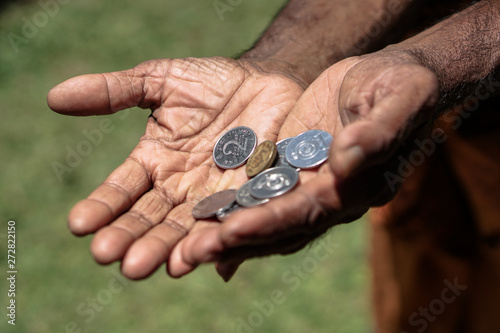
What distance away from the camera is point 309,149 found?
255 cm

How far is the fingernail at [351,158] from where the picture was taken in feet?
6.50

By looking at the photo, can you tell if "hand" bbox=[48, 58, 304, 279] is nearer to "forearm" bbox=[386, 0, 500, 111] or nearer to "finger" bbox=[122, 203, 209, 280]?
"finger" bbox=[122, 203, 209, 280]

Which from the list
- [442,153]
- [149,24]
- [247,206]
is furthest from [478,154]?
[149,24]

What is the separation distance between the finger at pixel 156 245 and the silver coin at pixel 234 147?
0.44 m

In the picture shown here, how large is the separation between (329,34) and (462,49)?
123cm

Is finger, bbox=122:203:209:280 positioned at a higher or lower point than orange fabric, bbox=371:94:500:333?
higher

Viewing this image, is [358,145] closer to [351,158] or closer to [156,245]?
[351,158]

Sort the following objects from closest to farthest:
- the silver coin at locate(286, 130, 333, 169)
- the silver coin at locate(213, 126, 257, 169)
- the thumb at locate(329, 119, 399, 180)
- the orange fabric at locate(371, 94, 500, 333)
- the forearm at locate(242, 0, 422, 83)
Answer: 1. the thumb at locate(329, 119, 399, 180)
2. the silver coin at locate(286, 130, 333, 169)
3. the silver coin at locate(213, 126, 257, 169)
4. the orange fabric at locate(371, 94, 500, 333)
5. the forearm at locate(242, 0, 422, 83)

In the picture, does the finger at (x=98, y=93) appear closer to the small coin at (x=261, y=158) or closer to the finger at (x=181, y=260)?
the small coin at (x=261, y=158)

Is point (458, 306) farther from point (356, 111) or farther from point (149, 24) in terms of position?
point (149, 24)

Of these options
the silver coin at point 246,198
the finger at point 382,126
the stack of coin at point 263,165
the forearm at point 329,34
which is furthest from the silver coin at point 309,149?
the forearm at point 329,34

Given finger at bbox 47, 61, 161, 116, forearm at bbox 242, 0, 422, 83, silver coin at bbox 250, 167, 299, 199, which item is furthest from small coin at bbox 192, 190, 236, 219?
forearm at bbox 242, 0, 422, 83

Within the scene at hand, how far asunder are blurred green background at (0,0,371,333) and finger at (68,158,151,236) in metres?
2.11

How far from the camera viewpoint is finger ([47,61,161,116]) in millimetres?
2877
